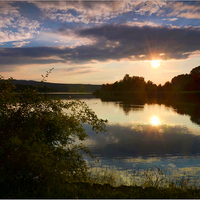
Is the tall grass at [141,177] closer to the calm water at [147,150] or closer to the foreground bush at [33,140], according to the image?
the calm water at [147,150]

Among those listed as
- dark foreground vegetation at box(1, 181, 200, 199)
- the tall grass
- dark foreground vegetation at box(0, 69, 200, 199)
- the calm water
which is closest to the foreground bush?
dark foreground vegetation at box(0, 69, 200, 199)

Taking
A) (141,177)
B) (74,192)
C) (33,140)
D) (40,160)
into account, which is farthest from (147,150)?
(40,160)

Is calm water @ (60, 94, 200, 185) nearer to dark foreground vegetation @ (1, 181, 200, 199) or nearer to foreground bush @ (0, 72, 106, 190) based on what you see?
foreground bush @ (0, 72, 106, 190)

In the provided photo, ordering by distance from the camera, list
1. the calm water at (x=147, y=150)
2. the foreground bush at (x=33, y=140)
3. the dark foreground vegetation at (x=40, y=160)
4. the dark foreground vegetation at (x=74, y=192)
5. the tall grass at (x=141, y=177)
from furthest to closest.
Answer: the calm water at (x=147, y=150) < the tall grass at (x=141, y=177) < the foreground bush at (x=33, y=140) < the dark foreground vegetation at (x=40, y=160) < the dark foreground vegetation at (x=74, y=192)

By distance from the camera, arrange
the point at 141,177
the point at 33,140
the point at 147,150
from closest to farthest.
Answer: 1. the point at 33,140
2. the point at 141,177
3. the point at 147,150

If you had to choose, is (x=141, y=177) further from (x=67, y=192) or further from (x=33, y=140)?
(x=33, y=140)

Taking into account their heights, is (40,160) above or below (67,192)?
above

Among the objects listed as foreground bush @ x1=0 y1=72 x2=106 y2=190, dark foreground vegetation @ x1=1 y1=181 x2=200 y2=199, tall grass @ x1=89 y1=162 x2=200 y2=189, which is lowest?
tall grass @ x1=89 y1=162 x2=200 y2=189

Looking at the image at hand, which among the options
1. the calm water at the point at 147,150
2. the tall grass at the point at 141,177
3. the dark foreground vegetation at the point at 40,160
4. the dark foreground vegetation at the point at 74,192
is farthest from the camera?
the calm water at the point at 147,150

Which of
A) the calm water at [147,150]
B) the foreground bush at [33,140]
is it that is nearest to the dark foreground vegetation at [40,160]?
the foreground bush at [33,140]

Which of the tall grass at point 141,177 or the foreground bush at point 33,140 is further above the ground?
the foreground bush at point 33,140

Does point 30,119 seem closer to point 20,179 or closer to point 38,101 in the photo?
point 38,101

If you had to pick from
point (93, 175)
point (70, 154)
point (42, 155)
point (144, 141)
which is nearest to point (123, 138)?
point (144, 141)

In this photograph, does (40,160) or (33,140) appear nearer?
(40,160)
